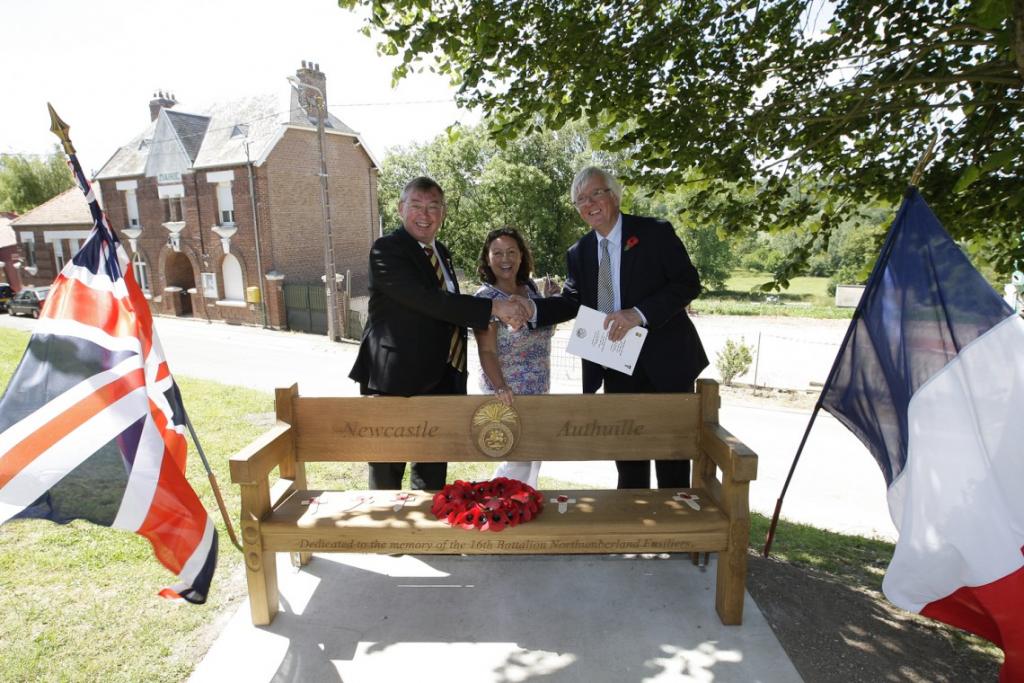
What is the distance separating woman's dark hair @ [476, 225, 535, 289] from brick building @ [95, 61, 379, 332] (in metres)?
17.9

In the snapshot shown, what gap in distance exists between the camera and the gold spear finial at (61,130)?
2.99 m

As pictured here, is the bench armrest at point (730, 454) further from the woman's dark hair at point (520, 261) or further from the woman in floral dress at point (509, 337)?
the woman's dark hair at point (520, 261)

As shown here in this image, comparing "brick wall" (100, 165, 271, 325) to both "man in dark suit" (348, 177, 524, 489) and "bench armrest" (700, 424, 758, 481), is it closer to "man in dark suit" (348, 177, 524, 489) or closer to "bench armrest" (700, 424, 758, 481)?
"man in dark suit" (348, 177, 524, 489)

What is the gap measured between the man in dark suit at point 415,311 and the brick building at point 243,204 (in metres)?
18.0

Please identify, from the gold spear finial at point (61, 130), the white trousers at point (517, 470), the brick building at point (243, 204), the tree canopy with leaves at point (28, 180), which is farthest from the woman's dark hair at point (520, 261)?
the tree canopy with leaves at point (28, 180)

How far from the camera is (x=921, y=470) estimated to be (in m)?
2.56

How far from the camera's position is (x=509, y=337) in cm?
389

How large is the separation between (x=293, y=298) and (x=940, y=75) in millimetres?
21394

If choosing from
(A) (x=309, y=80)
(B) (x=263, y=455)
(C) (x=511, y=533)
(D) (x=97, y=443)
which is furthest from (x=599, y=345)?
(A) (x=309, y=80)

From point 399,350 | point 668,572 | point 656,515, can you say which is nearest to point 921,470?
point 656,515

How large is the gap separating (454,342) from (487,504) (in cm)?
109

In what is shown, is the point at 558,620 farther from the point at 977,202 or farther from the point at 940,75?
the point at 940,75

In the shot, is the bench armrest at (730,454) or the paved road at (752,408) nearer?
the bench armrest at (730,454)

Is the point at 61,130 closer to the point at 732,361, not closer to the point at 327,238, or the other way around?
the point at 732,361
